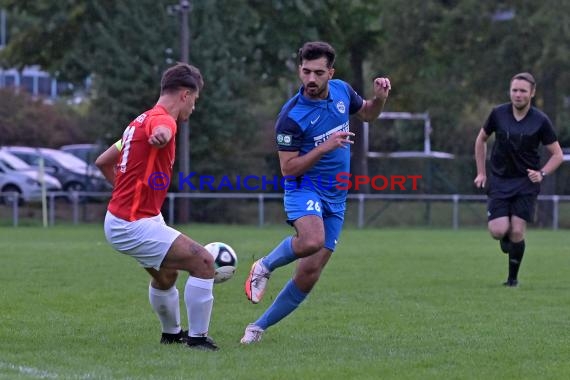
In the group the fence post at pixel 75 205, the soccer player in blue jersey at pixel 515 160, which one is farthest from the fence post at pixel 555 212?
the soccer player in blue jersey at pixel 515 160

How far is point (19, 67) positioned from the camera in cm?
3738

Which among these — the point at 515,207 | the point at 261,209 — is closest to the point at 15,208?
the point at 261,209

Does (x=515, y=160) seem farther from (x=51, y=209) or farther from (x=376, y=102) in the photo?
(x=51, y=209)

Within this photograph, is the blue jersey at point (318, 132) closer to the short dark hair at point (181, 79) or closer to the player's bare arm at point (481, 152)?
the short dark hair at point (181, 79)

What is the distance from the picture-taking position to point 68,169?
1369 inches

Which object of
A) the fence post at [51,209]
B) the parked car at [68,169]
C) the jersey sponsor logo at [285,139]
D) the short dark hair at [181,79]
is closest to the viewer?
the short dark hair at [181,79]

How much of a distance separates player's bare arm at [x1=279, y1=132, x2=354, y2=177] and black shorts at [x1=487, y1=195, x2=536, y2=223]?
183 inches

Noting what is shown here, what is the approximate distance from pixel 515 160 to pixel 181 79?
17.3 feet

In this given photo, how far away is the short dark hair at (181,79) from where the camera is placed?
23.3ft

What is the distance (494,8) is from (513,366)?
26.7 metres

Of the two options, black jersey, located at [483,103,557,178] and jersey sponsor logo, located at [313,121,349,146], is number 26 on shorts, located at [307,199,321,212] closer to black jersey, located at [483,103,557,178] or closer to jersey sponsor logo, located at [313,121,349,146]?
jersey sponsor logo, located at [313,121,349,146]

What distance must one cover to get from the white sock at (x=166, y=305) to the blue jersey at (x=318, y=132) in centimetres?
99

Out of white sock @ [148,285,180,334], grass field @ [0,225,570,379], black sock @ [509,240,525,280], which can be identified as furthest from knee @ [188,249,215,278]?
black sock @ [509,240,525,280]

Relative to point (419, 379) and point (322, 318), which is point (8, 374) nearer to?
point (419, 379)
